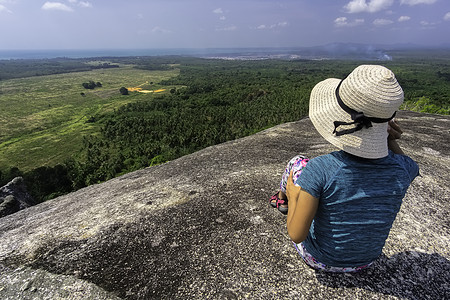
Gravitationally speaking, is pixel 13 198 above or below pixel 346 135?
below

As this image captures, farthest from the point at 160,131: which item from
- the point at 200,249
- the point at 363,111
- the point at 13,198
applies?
the point at 363,111

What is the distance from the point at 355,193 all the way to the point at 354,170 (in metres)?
0.25

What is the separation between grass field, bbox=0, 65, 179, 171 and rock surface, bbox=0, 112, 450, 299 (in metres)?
58.3

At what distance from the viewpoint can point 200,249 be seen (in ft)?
14.9

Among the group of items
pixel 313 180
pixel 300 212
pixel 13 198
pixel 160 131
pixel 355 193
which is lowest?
pixel 160 131

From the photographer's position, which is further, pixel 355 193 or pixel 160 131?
pixel 160 131

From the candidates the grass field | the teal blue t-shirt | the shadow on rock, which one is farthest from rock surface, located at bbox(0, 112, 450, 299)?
the grass field

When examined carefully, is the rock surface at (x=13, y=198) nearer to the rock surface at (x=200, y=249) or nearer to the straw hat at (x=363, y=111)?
the rock surface at (x=200, y=249)

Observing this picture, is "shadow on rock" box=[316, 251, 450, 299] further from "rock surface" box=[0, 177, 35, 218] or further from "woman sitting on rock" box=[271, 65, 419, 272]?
"rock surface" box=[0, 177, 35, 218]

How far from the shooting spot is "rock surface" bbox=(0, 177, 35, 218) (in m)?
10.3

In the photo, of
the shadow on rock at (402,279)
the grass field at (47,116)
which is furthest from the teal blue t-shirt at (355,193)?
the grass field at (47,116)

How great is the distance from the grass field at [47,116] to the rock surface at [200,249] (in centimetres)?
5826

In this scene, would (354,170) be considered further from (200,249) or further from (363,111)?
(200,249)

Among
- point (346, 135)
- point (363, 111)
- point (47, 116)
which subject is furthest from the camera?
point (47, 116)
